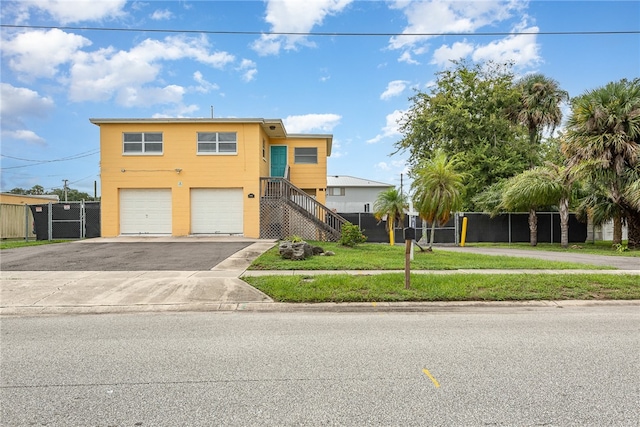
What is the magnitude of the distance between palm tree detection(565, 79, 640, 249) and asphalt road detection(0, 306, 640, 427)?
13.6m

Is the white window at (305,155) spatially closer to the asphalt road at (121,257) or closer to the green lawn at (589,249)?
the asphalt road at (121,257)

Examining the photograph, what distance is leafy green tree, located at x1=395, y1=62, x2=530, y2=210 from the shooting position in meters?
27.4

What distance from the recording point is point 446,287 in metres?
8.06

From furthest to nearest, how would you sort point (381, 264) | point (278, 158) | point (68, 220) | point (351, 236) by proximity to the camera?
point (278, 158), point (68, 220), point (351, 236), point (381, 264)

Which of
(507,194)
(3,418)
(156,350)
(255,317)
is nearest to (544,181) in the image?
(507,194)

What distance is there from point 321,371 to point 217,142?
1754 cm

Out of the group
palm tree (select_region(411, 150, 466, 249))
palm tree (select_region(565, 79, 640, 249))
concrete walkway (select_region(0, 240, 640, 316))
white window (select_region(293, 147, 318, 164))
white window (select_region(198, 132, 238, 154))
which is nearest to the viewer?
concrete walkway (select_region(0, 240, 640, 316))

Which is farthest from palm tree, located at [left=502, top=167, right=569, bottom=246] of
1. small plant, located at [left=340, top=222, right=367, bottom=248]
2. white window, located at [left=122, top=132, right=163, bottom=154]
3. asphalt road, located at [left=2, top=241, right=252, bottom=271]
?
white window, located at [left=122, top=132, right=163, bottom=154]

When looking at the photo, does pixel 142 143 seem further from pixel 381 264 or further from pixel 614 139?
pixel 614 139

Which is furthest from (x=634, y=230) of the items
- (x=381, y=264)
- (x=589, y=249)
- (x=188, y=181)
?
(x=188, y=181)

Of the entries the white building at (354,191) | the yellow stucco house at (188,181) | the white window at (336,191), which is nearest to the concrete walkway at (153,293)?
the yellow stucco house at (188,181)

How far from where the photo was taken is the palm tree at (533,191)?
2031 centimetres

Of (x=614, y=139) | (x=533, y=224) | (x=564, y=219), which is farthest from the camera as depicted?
(x=533, y=224)

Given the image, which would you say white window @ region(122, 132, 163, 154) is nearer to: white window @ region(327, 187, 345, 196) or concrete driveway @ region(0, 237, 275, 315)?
concrete driveway @ region(0, 237, 275, 315)
